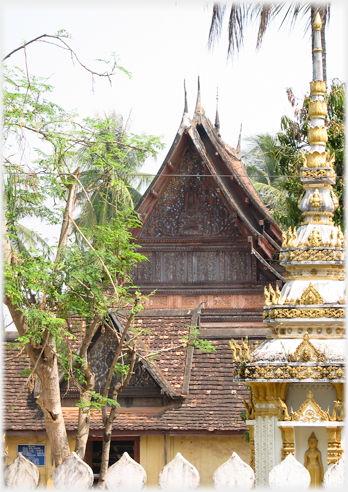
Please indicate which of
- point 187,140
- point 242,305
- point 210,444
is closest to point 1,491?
point 210,444

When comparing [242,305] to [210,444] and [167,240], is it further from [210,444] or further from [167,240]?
[210,444]

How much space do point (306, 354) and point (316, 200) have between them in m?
1.64

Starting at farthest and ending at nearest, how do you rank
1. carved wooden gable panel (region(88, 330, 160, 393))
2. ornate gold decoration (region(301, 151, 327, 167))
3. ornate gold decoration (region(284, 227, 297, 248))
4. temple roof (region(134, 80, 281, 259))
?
1. temple roof (region(134, 80, 281, 259))
2. carved wooden gable panel (region(88, 330, 160, 393))
3. ornate gold decoration (region(301, 151, 327, 167))
4. ornate gold decoration (region(284, 227, 297, 248))

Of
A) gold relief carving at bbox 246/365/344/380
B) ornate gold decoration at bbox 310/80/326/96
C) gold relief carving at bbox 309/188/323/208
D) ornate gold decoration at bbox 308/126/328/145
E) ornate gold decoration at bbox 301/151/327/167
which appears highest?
ornate gold decoration at bbox 310/80/326/96

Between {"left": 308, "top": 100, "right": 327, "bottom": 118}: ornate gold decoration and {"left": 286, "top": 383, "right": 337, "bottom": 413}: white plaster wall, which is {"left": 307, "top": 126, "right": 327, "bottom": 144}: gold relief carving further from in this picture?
{"left": 286, "top": 383, "right": 337, "bottom": 413}: white plaster wall

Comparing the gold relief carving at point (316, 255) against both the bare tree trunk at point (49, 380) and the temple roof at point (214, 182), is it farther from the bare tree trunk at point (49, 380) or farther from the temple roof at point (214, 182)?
the temple roof at point (214, 182)

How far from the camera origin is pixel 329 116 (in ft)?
49.6

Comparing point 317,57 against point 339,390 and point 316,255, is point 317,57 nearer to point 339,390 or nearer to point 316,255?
point 316,255

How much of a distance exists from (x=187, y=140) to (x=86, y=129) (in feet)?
23.0

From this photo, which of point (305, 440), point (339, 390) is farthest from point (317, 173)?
point (305, 440)

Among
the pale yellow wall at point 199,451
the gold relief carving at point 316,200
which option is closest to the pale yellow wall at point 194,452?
the pale yellow wall at point 199,451

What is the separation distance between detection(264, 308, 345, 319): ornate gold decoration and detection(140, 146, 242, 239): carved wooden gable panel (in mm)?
7795

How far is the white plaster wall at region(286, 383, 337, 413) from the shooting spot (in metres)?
7.64

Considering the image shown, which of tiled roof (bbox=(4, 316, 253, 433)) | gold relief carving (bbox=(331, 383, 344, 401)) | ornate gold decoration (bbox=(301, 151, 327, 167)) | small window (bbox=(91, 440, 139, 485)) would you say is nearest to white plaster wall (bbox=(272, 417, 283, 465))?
gold relief carving (bbox=(331, 383, 344, 401))
